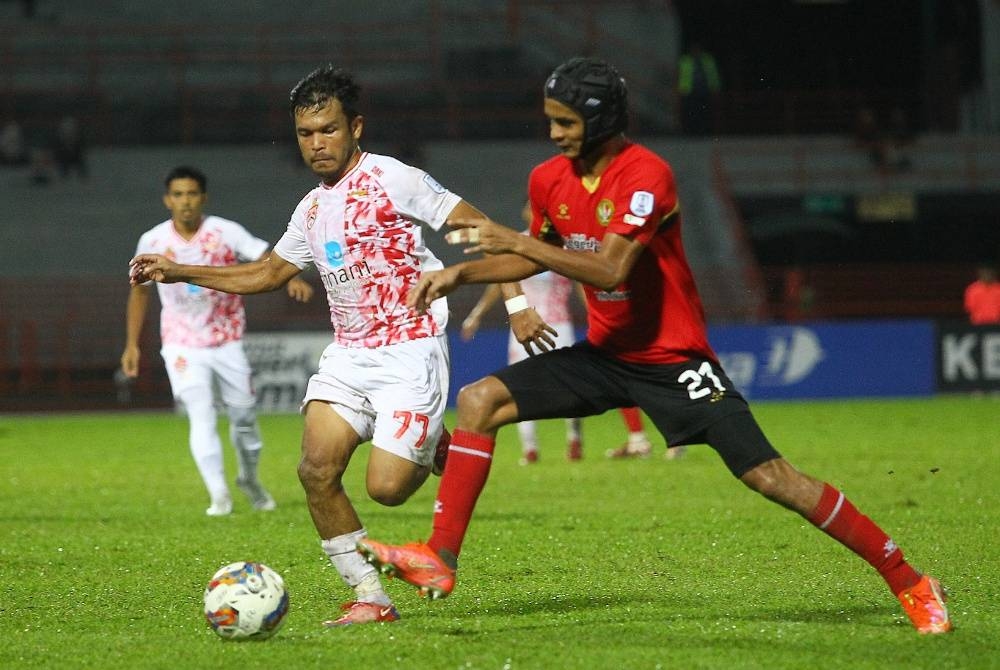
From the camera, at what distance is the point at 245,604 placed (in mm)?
6348

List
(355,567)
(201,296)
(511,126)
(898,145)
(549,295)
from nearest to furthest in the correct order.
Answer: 1. (355,567)
2. (201,296)
3. (549,295)
4. (898,145)
5. (511,126)

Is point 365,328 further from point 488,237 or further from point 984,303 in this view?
point 984,303

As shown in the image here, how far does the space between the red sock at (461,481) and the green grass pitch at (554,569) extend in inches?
17.7

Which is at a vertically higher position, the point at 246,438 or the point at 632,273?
the point at 632,273

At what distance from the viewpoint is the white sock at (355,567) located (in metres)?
6.86

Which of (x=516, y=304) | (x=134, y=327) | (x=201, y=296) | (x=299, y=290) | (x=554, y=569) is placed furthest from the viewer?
(x=134, y=327)

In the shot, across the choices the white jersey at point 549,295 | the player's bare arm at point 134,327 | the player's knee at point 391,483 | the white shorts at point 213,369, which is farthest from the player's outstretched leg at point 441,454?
the white jersey at point 549,295

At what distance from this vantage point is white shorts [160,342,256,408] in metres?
11.6

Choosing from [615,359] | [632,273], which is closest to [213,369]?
[615,359]

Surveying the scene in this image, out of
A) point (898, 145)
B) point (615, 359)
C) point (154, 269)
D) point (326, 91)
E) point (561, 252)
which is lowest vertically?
point (898, 145)

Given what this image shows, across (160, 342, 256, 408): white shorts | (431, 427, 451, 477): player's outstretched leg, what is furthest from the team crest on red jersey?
(160, 342, 256, 408): white shorts

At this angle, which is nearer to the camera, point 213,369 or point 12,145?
point 213,369

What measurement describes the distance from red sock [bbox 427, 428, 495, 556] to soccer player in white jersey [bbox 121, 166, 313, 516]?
5.21 meters

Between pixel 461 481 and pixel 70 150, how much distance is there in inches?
1065
